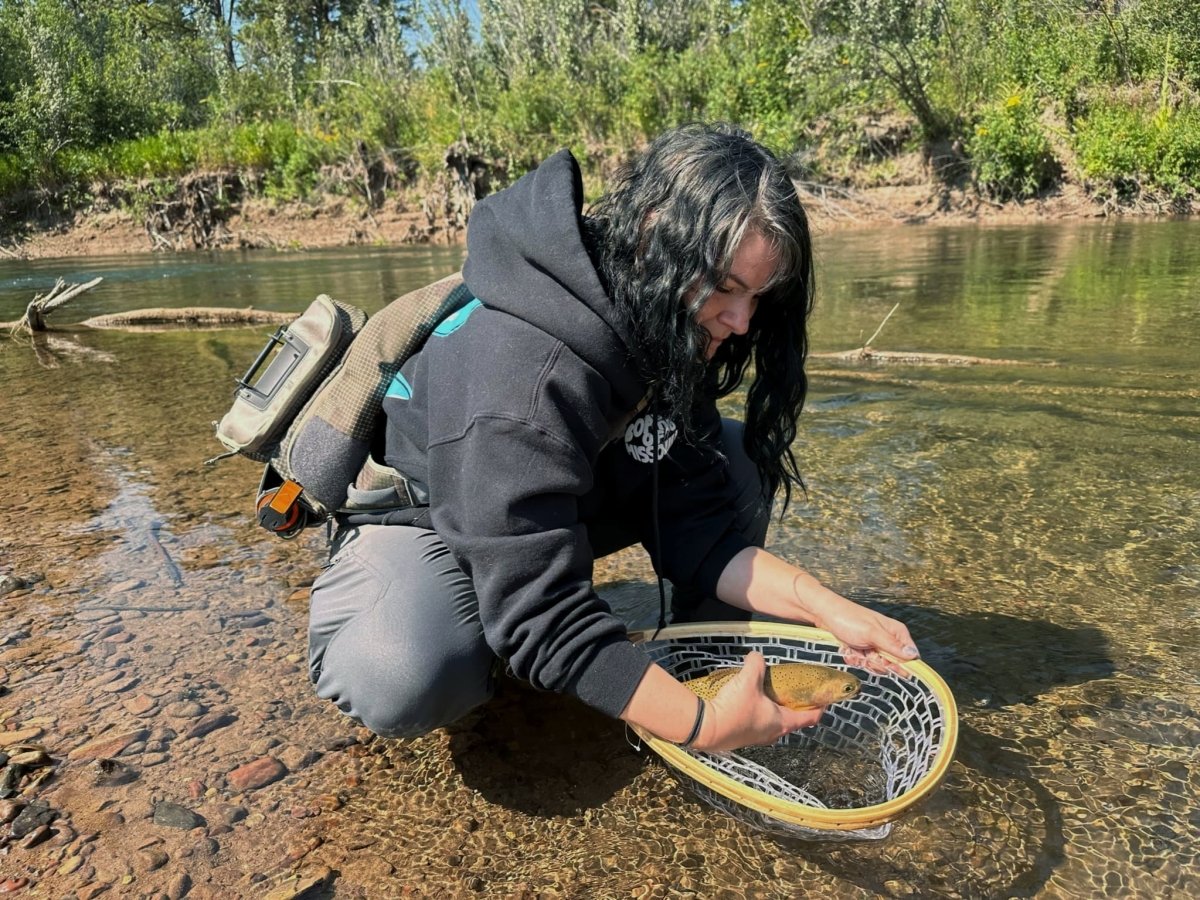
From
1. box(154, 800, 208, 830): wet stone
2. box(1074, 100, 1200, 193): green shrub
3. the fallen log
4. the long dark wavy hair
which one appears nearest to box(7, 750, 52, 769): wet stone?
box(154, 800, 208, 830): wet stone

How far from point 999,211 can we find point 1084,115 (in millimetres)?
→ 2255

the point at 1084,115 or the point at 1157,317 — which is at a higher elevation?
the point at 1084,115

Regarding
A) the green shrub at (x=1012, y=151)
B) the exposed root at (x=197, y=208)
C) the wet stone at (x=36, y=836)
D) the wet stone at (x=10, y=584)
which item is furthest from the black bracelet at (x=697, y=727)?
the exposed root at (x=197, y=208)

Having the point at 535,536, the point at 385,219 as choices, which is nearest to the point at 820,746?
the point at 535,536

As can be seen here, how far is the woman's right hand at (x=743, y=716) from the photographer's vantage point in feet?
4.96

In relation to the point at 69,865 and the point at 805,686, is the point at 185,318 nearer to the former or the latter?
the point at 69,865

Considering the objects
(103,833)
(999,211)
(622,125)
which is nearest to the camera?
(103,833)

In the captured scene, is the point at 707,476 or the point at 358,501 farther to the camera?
the point at 707,476

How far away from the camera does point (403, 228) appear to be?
18906mm

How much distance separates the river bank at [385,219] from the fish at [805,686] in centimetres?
1355

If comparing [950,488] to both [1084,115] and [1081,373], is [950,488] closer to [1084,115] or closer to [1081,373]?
[1081,373]

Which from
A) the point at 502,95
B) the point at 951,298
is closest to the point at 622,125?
the point at 502,95

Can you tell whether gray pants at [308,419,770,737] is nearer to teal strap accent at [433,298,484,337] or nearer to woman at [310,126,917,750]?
woman at [310,126,917,750]

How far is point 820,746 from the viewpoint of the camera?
1943mm
